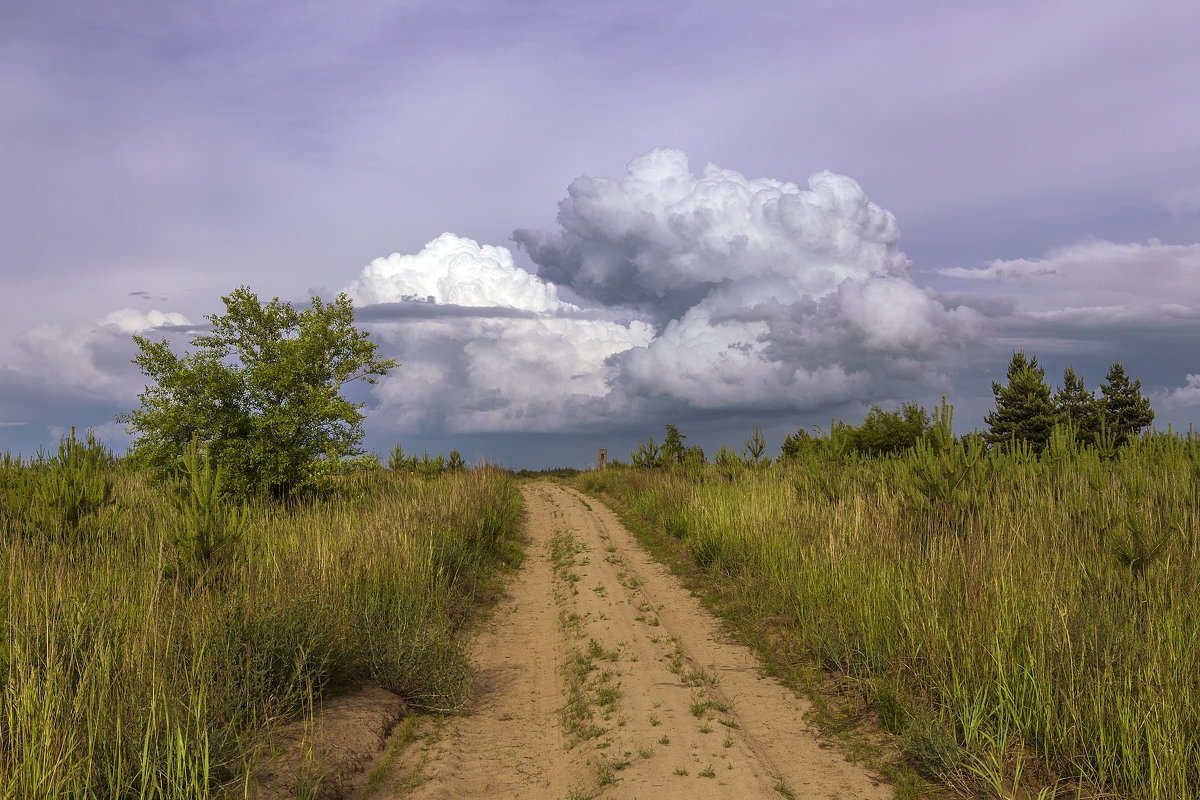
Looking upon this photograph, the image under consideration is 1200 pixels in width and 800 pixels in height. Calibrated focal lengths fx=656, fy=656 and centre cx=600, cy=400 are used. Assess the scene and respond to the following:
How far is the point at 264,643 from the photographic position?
17.4 feet

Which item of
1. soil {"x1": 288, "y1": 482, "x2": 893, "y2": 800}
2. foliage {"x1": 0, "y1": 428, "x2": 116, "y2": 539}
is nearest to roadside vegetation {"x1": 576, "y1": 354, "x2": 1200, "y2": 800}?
soil {"x1": 288, "y1": 482, "x2": 893, "y2": 800}

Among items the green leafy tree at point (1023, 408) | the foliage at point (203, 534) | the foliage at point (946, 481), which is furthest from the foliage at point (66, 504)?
the green leafy tree at point (1023, 408)

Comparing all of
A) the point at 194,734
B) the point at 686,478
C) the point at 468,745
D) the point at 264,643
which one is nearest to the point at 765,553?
the point at 468,745

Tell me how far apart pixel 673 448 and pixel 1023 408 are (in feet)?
73.8

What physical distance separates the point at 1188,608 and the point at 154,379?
1703 cm

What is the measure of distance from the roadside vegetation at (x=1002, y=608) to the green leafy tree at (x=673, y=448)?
1514 cm

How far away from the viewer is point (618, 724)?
6.00 meters

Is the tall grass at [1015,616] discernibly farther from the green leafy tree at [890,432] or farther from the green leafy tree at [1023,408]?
the green leafy tree at [1023,408]

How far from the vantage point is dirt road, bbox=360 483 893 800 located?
497 cm

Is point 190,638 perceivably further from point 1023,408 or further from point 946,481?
point 1023,408

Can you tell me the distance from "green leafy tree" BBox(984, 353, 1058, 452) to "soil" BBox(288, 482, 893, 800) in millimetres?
34400

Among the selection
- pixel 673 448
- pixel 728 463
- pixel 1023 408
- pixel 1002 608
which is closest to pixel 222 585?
pixel 1002 608

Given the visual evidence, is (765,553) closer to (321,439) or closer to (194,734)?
(194,734)

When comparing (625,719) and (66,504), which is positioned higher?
(66,504)
